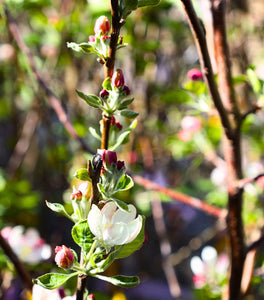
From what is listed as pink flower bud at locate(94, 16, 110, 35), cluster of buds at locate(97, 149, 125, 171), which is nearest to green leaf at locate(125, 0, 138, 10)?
pink flower bud at locate(94, 16, 110, 35)

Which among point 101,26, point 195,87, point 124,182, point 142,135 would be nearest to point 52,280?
point 124,182

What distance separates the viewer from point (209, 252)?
923 millimetres

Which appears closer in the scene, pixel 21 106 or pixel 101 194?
pixel 101 194

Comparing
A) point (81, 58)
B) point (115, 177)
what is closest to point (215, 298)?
point (115, 177)

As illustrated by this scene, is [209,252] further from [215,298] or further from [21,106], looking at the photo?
[21,106]

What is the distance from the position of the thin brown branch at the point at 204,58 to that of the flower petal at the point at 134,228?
238mm

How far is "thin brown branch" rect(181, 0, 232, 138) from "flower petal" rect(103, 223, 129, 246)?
0.25 m

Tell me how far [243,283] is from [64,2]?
1554 mm

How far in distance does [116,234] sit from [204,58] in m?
0.27

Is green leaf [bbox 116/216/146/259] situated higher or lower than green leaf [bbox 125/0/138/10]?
lower

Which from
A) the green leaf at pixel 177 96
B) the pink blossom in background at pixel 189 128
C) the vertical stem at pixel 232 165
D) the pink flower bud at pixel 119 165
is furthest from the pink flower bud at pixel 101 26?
the pink blossom in background at pixel 189 128

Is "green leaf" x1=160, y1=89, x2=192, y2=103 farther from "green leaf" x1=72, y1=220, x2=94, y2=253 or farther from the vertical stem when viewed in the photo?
"green leaf" x1=72, y1=220, x2=94, y2=253

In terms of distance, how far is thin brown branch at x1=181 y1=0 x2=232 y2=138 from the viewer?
1.53ft

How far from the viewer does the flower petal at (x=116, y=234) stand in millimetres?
413
